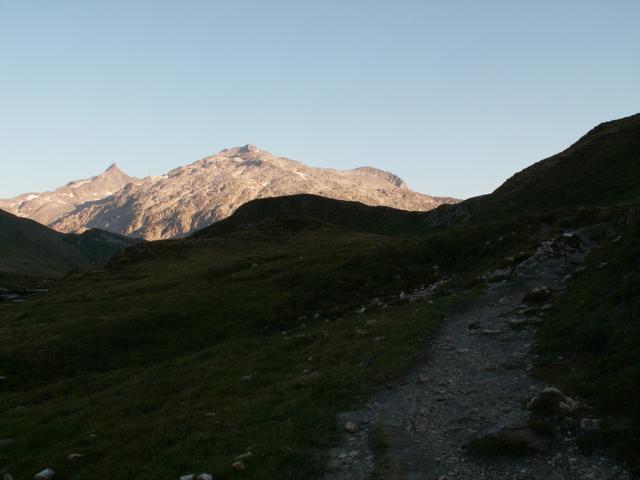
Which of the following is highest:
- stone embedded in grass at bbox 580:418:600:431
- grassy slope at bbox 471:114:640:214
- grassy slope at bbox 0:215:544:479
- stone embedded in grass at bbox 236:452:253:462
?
grassy slope at bbox 471:114:640:214

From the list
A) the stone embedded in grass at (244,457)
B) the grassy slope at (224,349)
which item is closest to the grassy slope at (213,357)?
the grassy slope at (224,349)

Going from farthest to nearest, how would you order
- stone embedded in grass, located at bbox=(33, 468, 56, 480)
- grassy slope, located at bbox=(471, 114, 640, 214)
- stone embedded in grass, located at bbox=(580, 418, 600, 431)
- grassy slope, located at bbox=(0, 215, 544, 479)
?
grassy slope, located at bbox=(471, 114, 640, 214) < grassy slope, located at bbox=(0, 215, 544, 479) < stone embedded in grass, located at bbox=(33, 468, 56, 480) < stone embedded in grass, located at bbox=(580, 418, 600, 431)

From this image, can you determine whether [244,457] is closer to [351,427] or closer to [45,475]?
[351,427]

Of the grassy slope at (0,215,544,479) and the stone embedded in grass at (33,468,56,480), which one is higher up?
the grassy slope at (0,215,544,479)

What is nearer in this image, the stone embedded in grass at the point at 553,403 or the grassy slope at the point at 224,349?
the stone embedded in grass at the point at 553,403

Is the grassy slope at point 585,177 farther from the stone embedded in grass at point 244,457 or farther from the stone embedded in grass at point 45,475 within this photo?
the stone embedded in grass at point 45,475

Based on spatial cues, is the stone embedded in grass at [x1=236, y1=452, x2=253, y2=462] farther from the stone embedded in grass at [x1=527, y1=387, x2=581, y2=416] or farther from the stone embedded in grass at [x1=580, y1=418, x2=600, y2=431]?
the stone embedded in grass at [x1=580, y1=418, x2=600, y2=431]

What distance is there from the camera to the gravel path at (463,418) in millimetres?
14109

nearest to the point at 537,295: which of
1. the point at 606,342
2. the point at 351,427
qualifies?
the point at 606,342

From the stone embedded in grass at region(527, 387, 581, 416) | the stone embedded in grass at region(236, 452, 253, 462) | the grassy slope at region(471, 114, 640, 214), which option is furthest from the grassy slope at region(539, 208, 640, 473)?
the grassy slope at region(471, 114, 640, 214)

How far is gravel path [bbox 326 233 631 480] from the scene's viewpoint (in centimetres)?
1411

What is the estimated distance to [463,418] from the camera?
57.9 ft

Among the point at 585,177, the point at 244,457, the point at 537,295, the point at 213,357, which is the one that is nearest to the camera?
the point at 244,457

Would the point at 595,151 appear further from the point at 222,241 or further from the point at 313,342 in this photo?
the point at 313,342
